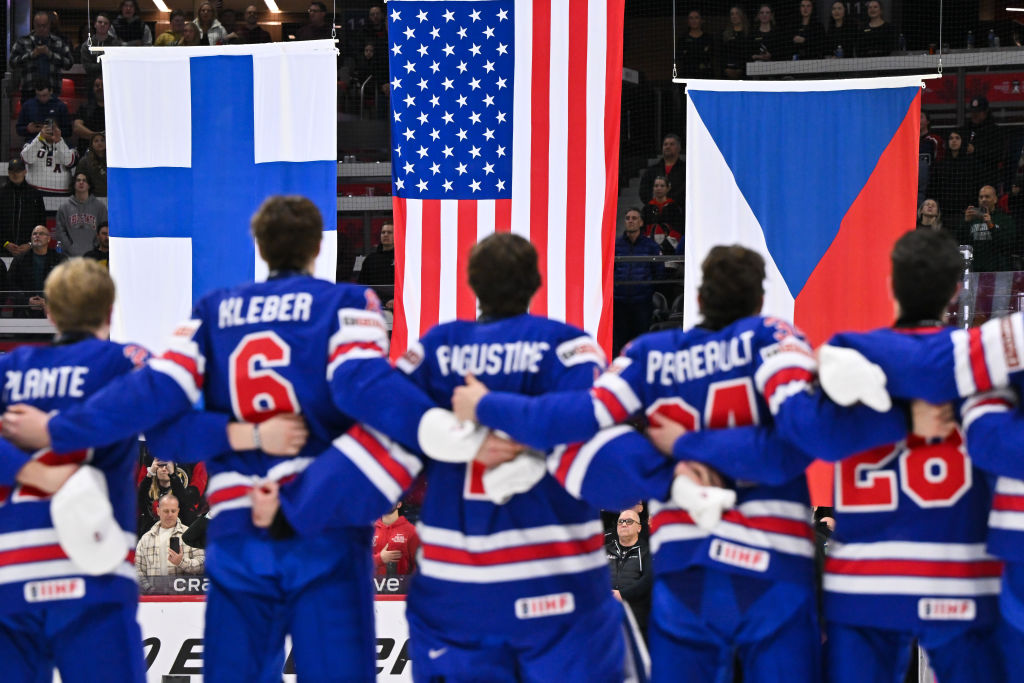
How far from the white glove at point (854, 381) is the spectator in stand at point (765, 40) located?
10748 millimetres

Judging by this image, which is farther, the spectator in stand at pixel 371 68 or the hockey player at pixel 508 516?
the spectator in stand at pixel 371 68

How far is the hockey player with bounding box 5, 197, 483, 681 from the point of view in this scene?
143 inches

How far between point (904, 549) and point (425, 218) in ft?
18.2

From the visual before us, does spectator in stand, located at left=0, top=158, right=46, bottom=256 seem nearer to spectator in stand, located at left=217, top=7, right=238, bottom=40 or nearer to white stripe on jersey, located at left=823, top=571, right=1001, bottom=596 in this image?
spectator in stand, located at left=217, top=7, right=238, bottom=40

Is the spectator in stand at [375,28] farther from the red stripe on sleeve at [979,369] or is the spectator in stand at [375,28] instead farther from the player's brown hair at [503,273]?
the red stripe on sleeve at [979,369]

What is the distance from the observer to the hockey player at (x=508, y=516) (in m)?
3.60

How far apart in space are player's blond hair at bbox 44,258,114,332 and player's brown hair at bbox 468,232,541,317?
1199 millimetres

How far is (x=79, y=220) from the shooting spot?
1248 cm

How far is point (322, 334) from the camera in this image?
3.69 metres

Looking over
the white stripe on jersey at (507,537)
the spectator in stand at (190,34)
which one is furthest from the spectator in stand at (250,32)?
the white stripe on jersey at (507,537)

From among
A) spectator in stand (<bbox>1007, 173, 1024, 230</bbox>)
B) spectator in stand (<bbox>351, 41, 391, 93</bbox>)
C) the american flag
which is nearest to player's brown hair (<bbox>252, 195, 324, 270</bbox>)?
the american flag

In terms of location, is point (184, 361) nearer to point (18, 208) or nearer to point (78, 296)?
point (78, 296)

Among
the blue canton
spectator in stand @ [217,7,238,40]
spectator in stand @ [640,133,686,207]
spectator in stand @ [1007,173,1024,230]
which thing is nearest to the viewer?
the blue canton

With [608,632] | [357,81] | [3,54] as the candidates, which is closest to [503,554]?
[608,632]
